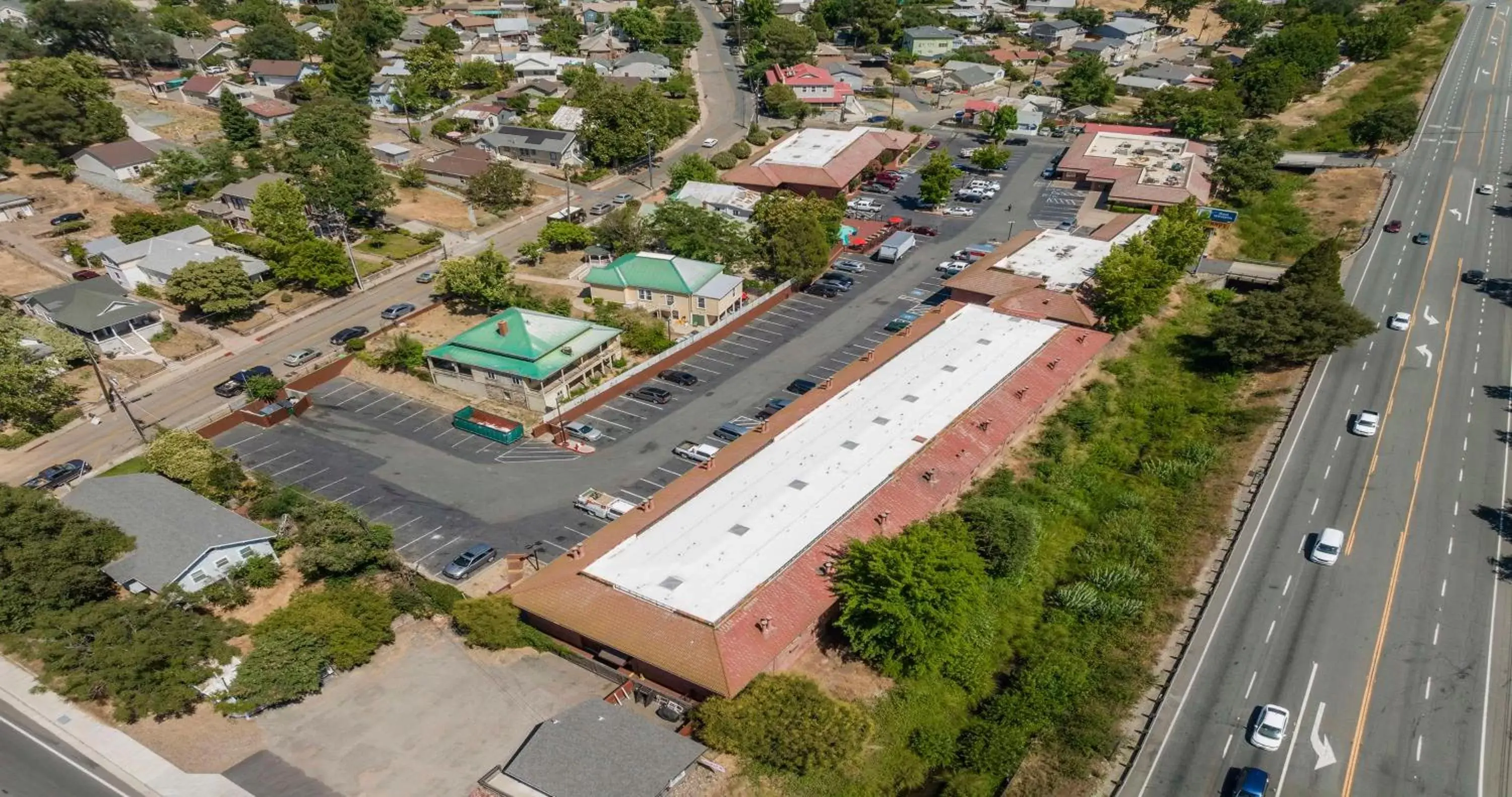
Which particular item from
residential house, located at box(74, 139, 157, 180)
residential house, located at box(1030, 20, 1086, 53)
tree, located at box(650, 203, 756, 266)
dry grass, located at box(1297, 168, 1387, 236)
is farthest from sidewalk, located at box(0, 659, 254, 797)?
residential house, located at box(1030, 20, 1086, 53)

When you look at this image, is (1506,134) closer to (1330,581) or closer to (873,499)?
(1330,581)

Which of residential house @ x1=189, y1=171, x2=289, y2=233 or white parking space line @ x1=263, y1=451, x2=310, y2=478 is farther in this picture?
residential house @ x1=189, y1=171, x2=289, y2=233

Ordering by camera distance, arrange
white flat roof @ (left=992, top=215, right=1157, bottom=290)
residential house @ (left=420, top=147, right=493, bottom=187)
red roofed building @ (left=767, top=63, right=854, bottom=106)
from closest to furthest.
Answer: white flat roof @ (left=992, top=215, right=1157, bottom=290), residential house @ (left=420, top=147, right=493, bottom=187), red roofed building @ (left=767, top=63, right=854, bottom=106)

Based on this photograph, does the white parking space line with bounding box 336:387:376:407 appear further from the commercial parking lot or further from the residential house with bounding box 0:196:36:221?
the residential house with bounding box 0:196:36:221

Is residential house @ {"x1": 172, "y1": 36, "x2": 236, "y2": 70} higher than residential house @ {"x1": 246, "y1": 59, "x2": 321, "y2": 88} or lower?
higher

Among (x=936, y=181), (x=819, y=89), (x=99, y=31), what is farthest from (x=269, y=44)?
(x=936, y=181)

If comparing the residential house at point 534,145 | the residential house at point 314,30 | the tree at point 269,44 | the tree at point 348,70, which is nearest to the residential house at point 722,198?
the residential house at point 534,145

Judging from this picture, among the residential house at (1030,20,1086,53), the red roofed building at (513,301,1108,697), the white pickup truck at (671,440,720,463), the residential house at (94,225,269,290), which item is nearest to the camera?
the red roofed building at (513,301,1108,697)
